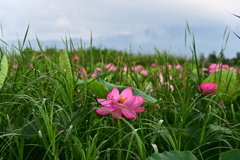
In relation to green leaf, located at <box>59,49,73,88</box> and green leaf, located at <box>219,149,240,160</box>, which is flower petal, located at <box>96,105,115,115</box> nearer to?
green leaf, located at <box>59,49,73,88</box>

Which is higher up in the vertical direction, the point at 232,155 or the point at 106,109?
the point at 106,109

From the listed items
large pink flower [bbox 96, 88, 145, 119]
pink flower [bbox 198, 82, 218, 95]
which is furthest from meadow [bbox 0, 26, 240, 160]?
pink flower [bbox 198, 82, 218, 95]

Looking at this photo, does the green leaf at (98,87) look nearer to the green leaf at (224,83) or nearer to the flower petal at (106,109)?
the flower petal at (106,109)

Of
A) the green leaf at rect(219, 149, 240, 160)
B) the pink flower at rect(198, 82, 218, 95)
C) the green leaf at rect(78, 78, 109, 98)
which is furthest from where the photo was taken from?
the pink flower at rect(198, 82, 218, 95)

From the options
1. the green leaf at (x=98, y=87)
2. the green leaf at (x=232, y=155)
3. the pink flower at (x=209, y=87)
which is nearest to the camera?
the green leaf at (x=232, y=155)

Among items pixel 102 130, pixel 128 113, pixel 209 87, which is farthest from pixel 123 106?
pixel 209 87

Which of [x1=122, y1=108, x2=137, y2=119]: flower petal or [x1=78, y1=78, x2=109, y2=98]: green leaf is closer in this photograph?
[x1=122, y1=108, x2=137, y2=119]: flower petal

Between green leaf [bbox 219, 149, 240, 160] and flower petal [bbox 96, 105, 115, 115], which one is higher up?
flower petal [bbox 96, 105, 115, 115]

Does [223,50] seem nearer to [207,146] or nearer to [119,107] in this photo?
[207,146]

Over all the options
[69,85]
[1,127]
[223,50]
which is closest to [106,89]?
[69,85]

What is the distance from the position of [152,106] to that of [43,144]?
447mm

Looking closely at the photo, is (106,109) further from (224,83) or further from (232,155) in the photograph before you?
(224,83)

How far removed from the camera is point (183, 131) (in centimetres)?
107

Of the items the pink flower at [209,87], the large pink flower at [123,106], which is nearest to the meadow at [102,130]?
the large pink flower at [123,106]
